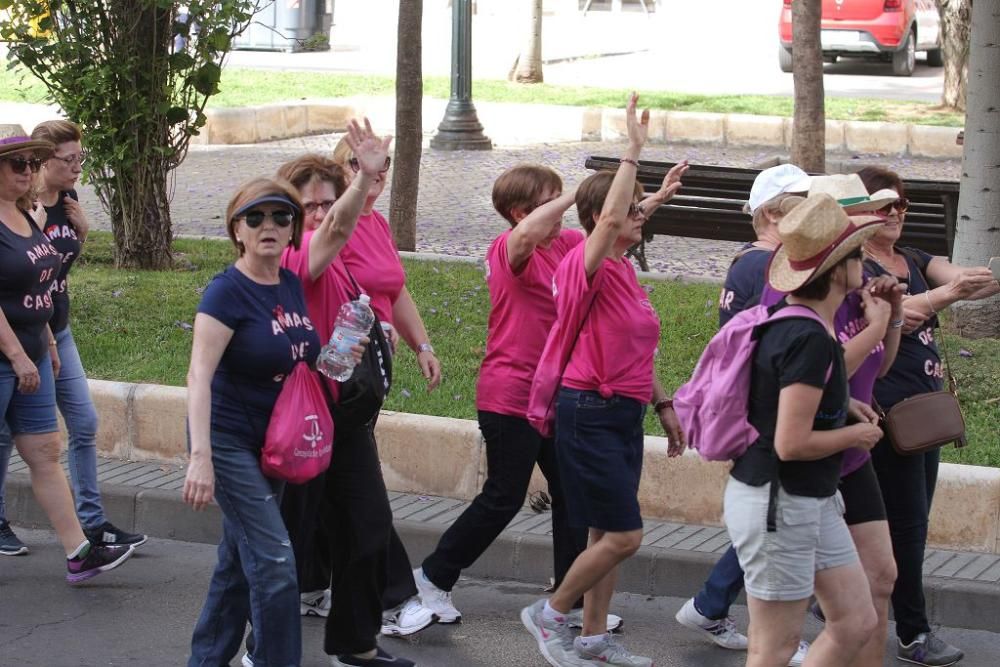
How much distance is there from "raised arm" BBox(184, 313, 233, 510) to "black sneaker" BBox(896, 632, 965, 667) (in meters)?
2.46

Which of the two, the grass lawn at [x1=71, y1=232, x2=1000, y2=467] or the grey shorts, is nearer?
the grey shorts

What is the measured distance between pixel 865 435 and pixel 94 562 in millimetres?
3337

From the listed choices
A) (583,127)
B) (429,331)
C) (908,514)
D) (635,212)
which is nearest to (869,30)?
(583,127)

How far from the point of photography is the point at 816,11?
Answer: 40.2 ft

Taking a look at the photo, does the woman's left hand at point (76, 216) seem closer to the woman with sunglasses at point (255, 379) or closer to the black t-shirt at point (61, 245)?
the black t-shirt at point (61, 245)

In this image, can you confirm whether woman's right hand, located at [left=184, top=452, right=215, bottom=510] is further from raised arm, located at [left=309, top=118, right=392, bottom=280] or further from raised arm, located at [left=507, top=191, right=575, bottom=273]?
raised arm, located at [left=507, top=191, right=575, bottom=273]

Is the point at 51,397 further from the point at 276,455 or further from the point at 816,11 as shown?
the point at 816,11

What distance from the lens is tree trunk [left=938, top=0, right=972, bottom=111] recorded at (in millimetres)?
19422

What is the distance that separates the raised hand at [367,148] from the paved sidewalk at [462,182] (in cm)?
610

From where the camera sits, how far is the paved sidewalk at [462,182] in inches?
492

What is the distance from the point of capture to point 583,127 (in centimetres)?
1927

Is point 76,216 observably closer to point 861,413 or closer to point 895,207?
point 895,207

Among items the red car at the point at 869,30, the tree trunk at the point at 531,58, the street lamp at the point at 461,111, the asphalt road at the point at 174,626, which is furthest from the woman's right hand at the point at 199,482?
the red car at the point at 869,30

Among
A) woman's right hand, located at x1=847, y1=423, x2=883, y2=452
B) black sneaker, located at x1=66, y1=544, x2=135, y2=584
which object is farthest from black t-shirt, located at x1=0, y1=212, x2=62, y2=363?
woman's right hand, located at x1=847, y1=423, x2=883, y2=452
